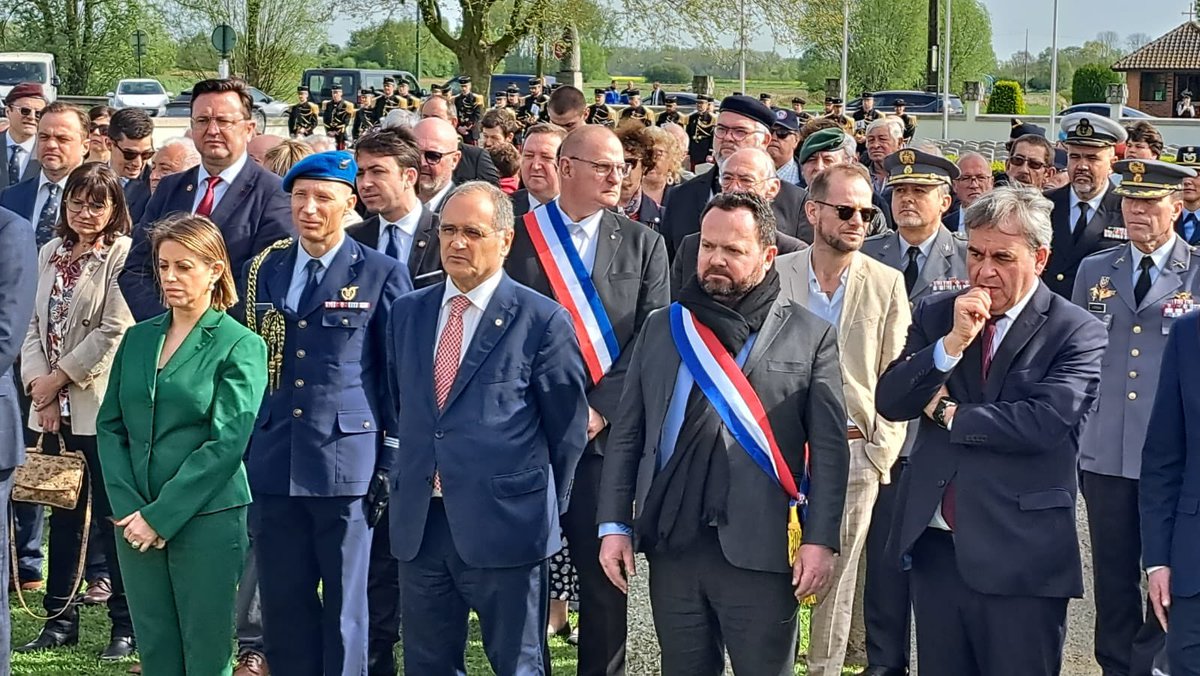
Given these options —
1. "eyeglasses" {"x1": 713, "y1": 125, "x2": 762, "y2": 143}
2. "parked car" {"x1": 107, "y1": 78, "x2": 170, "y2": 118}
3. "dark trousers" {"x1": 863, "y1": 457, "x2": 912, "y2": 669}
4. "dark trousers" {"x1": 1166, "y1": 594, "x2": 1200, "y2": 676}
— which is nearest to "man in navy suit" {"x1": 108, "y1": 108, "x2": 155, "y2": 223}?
"eyeglasses" {"x1": 713, "y1": 125, "x2": 762, "y2": 143}

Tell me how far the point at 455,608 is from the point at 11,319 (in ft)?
6.33

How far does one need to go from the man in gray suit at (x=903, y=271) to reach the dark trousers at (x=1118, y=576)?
0.79 m

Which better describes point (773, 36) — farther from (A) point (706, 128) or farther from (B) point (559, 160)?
(B) point (559, 160)

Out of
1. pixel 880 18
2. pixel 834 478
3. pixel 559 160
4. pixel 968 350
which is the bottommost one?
pixel 834 478

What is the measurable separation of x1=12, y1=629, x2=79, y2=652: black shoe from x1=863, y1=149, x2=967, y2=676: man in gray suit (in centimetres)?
342

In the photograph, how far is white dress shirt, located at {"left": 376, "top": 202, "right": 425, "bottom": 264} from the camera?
269 inches

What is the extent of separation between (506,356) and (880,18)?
85.1 meters

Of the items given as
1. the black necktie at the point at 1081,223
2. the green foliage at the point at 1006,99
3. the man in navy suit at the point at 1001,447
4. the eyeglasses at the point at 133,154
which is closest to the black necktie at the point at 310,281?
the man in navy suit at the point at 1001,447

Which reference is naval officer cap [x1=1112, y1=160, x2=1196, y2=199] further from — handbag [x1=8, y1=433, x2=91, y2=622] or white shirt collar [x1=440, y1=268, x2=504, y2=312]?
handbag [x1=8, y1=433, x2=91, y2=622]

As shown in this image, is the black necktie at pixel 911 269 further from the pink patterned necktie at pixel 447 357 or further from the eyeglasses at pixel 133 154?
the eyeglasses at pixel 133 154

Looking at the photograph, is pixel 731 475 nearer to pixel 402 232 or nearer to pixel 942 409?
pixel 942 409

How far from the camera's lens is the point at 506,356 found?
5172 millimetres

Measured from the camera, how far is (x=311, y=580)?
18.8 feet

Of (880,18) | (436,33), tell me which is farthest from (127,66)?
(880,18)
